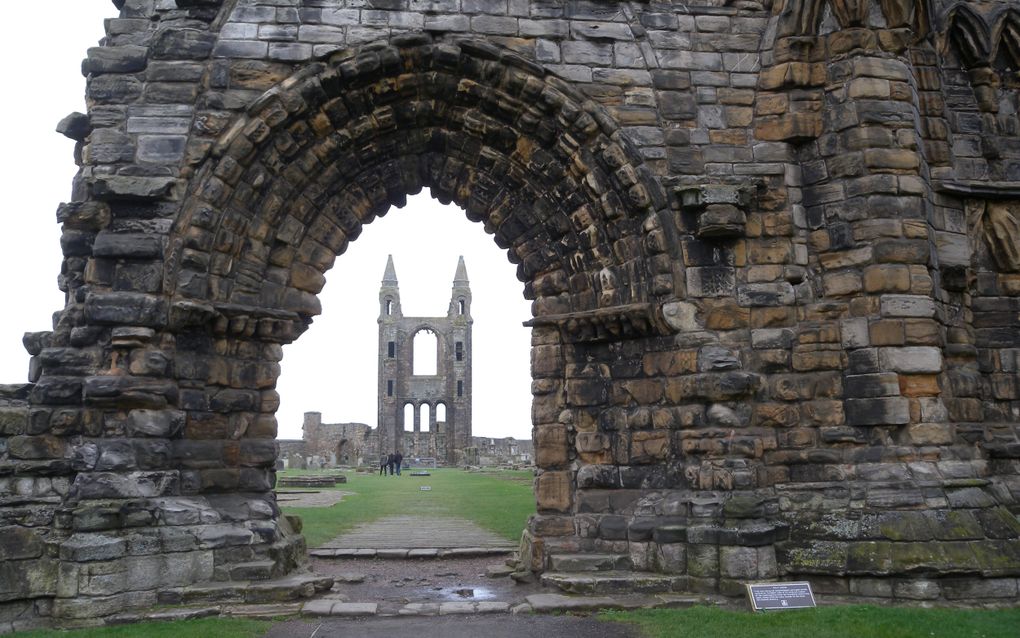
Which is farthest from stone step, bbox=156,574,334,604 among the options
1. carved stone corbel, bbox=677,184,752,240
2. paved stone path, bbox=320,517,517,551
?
carved stone corbel, bbox=677,184,752,240

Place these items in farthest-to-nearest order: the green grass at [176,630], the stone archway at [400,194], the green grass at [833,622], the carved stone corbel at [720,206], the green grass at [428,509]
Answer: the green grass at [428,509] < the stone archway at [400,194] < the carved stone corbel at [720,206] < the green grass at [176,630] < the green grass at [833,622]

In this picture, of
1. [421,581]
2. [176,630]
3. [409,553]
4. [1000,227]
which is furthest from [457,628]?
[1000,227]

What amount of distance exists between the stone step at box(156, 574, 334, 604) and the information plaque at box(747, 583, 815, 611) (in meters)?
3.90

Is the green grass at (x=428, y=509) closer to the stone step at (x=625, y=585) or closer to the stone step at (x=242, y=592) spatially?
the stone step at (x=242, y=592)

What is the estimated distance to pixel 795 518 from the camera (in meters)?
7.30

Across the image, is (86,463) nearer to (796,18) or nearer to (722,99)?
(722,99)

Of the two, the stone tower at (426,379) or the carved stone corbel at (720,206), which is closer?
the carved stone corbel at (720,206)

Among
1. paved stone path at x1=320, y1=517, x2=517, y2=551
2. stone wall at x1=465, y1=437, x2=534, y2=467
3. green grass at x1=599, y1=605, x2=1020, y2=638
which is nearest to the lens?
green grass at x1=599, y1=605, x2=1020, y2=638

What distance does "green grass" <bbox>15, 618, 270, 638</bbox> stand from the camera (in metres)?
6.07

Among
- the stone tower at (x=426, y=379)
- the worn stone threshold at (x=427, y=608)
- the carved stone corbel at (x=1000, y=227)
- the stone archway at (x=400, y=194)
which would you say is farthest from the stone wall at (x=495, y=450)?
the worn stone threshold at (x=427, y=608)

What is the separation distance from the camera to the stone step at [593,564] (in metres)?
7.66

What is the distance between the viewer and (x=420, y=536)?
11930mm

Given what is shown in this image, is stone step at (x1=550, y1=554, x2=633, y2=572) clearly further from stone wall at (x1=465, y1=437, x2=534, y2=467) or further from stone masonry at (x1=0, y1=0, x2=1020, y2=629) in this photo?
stone wall at (x1=465, y1=437, x2=534, y2=467)

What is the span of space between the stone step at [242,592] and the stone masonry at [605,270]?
0.42 ft
